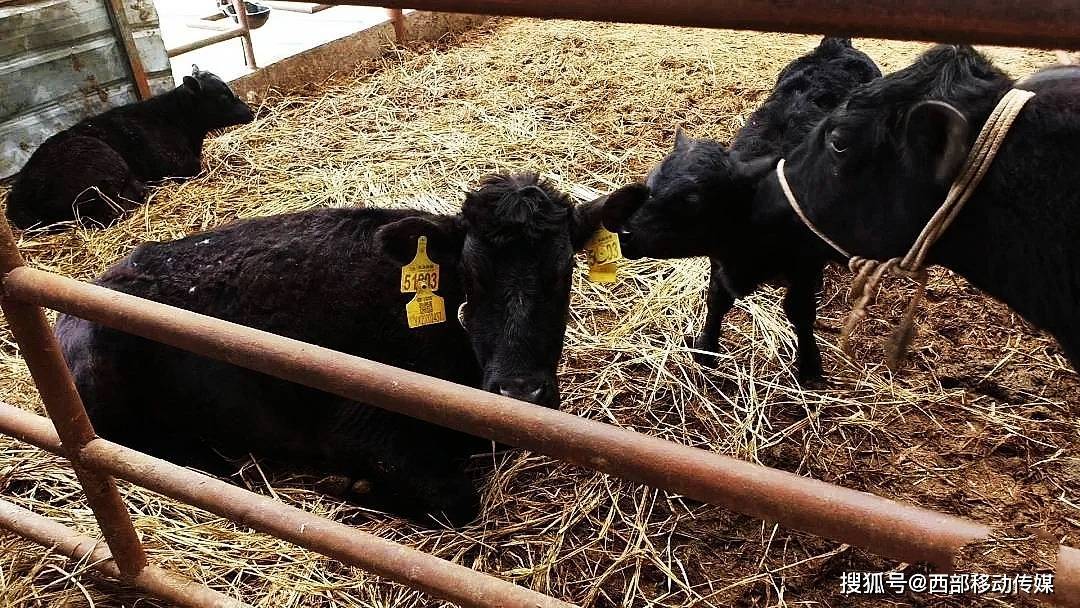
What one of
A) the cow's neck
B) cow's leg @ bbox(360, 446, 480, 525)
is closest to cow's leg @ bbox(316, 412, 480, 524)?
cow's leg @ bbox(360, 446, 480, 525)

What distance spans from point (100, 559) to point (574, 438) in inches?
71.1

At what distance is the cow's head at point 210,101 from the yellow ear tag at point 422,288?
437cm

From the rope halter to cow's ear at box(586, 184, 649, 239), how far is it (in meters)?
0.58

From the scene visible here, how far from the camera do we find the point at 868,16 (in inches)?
34.4

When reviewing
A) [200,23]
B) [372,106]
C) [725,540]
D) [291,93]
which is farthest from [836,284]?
[200,23]

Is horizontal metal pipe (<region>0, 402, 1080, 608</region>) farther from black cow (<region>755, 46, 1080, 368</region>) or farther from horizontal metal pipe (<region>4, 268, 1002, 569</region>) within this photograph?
black cow (<region>755, 46, 1080, 368</region>)

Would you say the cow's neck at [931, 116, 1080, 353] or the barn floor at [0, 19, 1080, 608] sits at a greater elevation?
the cow's neck at [931, 116, 1080, 353]

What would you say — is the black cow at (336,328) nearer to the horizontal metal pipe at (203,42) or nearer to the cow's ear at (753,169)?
the cow's ear at (753,169)

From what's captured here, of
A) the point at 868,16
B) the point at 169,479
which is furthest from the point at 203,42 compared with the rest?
the point at 868,16

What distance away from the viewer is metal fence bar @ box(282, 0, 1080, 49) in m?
0.81

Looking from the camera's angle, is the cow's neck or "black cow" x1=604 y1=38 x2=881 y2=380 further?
"black cow" x1=604 y1=38 x2=881 y2=380

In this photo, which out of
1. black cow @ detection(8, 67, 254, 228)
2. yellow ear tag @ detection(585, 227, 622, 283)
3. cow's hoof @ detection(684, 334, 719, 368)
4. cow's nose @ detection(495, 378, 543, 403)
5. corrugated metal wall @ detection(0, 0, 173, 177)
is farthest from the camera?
corrugated metal wall @ detection(0, 0, 173, 177)

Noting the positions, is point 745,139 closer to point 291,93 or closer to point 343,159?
point 343,159

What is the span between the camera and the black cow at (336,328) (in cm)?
276
